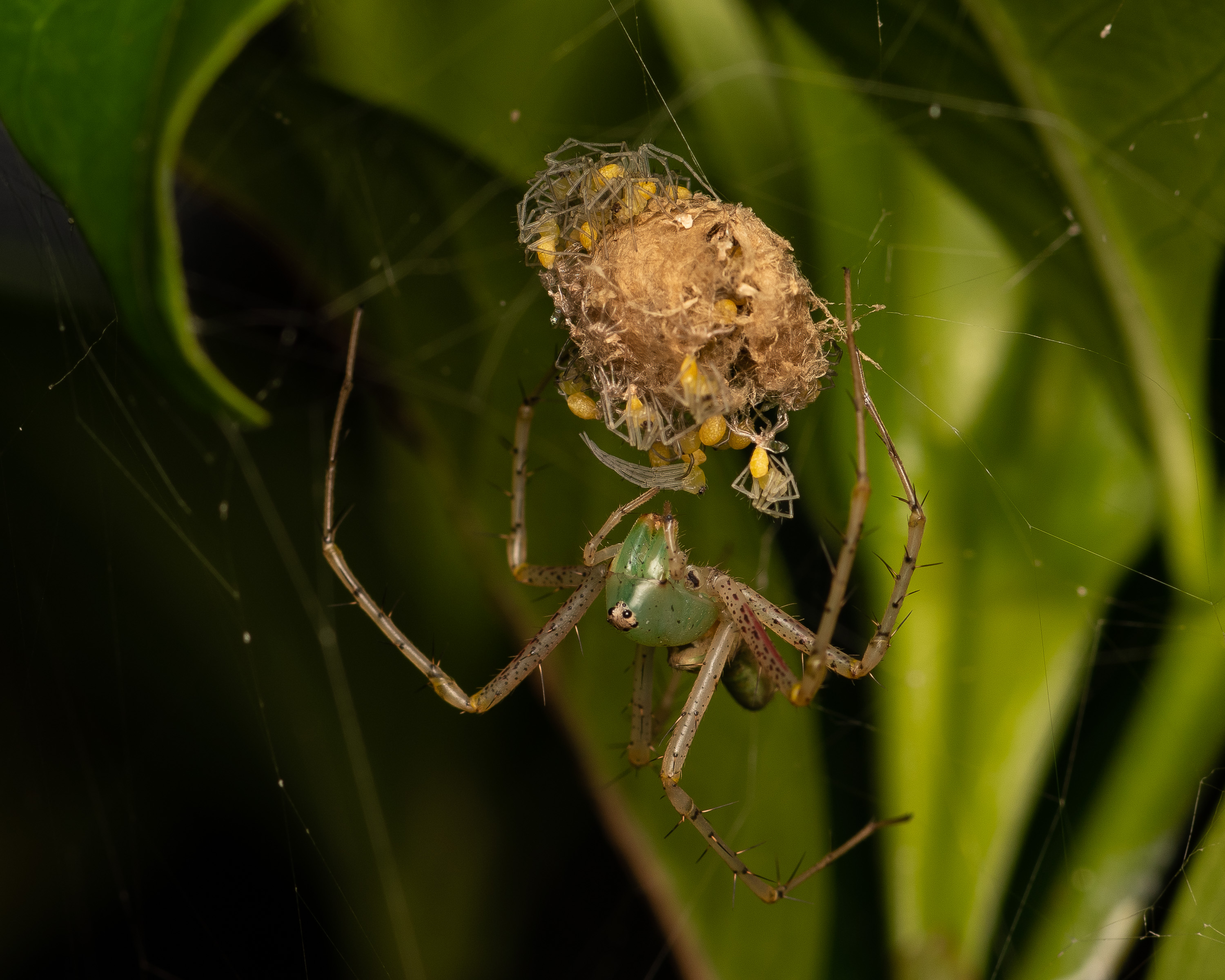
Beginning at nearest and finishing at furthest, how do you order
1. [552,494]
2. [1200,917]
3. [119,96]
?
[119,96], [1200,917], [552,494]

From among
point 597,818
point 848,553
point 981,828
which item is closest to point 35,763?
point 597,818

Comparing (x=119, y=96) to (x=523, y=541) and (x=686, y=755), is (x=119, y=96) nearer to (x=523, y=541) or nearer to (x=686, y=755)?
(x=523, y=541)

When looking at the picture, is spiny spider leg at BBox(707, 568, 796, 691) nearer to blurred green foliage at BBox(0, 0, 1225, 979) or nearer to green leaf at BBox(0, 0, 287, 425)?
blurred green foliage at BBox(0, 0, 1225, 979)

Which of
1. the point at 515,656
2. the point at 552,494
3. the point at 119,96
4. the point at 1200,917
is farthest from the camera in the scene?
the point at 552,494

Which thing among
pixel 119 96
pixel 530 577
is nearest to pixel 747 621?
pixel 530 577

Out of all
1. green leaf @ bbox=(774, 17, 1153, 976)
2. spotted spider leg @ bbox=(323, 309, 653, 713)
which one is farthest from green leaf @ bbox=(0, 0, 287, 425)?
green leaf @ bbox=(774, 17, 1153, 976)

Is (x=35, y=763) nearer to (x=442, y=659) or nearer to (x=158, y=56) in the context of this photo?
(x=442, y=659)
